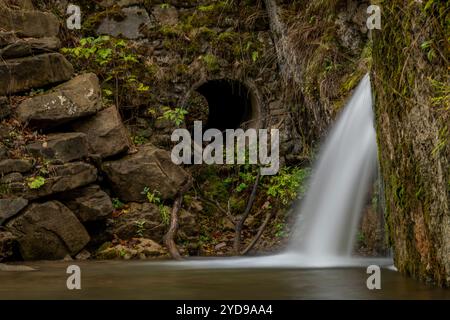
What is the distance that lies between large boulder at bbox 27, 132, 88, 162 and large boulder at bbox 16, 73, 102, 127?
11.0 inches

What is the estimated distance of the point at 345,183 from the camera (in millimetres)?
7195

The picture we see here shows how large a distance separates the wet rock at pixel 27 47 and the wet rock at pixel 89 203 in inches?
83.7

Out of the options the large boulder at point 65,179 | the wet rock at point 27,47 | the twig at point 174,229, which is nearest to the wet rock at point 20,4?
the wet rock at point 27,47

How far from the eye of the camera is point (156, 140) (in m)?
9.43

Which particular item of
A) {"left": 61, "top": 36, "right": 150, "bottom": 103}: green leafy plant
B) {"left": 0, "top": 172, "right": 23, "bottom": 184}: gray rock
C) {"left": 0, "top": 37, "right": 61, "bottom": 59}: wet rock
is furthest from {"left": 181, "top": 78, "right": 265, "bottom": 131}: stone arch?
{"left": 0, "top": 172, "right": 23, "bottom": 184}: gray rock

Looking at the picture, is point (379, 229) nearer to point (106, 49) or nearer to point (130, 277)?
point (130, 277)

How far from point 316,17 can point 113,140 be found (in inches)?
137

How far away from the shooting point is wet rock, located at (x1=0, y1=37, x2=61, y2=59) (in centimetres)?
795

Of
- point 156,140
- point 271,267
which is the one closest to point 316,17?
point 156,140

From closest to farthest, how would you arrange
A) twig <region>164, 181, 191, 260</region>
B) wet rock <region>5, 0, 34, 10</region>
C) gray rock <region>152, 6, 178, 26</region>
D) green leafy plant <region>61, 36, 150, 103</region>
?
twig <region>164, 181, 191, 260</region> → wet rock <region>5, 0, 34, 10</region> → green leafy plant <region>61, 36, 150, 103</region> → gray rock <region>152, 6, 178, 26</region>

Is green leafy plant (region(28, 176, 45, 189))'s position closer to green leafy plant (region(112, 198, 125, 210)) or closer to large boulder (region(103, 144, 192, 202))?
large boulder (region(103, 144, 192, 202))

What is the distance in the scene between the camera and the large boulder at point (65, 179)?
717cm

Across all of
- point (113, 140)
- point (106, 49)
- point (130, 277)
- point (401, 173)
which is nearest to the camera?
point (401, 173)

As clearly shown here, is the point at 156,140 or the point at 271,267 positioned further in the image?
the point at 156,140
